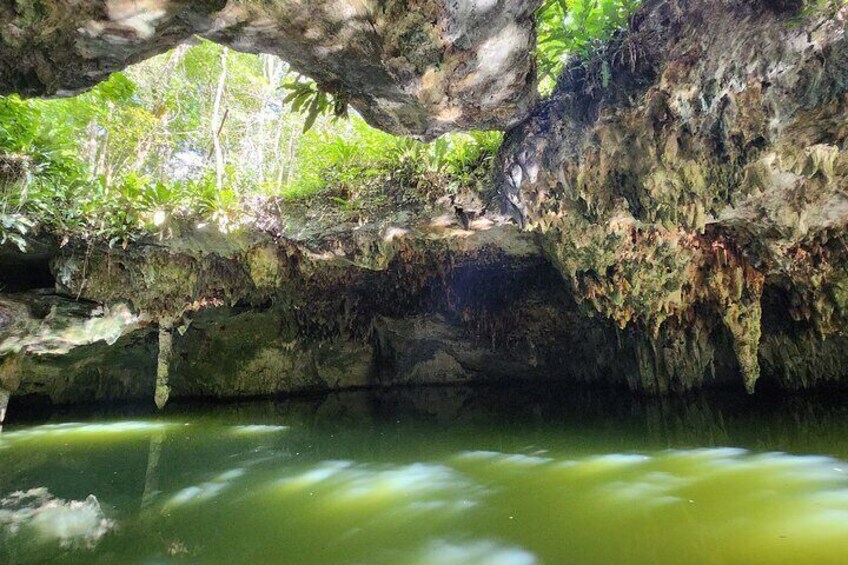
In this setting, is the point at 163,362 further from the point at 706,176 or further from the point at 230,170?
the point at 706,176

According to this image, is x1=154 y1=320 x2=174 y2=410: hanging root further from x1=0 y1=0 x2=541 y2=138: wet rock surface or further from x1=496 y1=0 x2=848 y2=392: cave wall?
x1=496 y1=0 x2=848 y2=392: cave wall

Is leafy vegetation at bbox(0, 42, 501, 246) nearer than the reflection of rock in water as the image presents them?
No

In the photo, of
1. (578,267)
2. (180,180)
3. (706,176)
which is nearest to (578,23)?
(706,176)

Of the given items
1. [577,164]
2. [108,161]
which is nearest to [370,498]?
[577,164]

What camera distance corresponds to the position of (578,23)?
3.58 metres

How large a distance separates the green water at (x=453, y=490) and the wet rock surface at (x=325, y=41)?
8.87 feet

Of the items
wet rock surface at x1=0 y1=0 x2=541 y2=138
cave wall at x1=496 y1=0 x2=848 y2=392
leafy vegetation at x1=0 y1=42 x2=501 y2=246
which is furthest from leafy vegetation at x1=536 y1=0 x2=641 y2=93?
leafy vegetation at x1=0 y1=42 x2=501 y2=246

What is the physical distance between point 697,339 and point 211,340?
27.6 feet

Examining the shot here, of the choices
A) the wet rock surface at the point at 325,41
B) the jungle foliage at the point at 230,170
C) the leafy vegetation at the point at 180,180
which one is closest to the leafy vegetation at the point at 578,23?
the jungle foliage at the point at 230,170

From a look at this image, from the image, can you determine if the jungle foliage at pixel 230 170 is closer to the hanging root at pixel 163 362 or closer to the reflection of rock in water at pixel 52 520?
the hanging root at pixel 163 362

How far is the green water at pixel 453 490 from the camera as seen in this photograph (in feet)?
8.40

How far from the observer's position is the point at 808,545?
7.50 feet

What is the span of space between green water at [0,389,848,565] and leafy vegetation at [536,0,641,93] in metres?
3.05

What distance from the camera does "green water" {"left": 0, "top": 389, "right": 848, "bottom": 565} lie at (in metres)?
2.56
